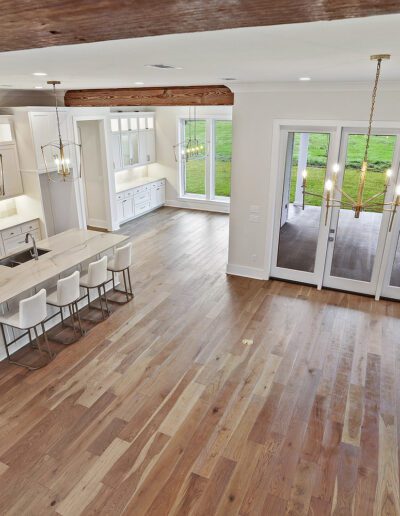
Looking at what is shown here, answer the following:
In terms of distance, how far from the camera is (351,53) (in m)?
→ 2.31

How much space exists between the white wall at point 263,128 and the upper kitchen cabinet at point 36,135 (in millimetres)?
3418

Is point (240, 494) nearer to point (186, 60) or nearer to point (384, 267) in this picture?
point (186, 60)

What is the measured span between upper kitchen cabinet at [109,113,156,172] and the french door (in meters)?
4.27

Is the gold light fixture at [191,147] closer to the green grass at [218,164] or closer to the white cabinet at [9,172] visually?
the green grass at [218,164]

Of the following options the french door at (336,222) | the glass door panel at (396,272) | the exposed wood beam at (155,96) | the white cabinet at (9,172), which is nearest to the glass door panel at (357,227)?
the french door at (336,222)

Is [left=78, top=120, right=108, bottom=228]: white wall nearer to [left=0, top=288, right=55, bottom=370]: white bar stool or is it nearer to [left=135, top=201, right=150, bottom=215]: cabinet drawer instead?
[left=135, top=201, right=150, bottom=215]: cabinet drawer

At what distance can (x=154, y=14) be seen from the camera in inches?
33.6

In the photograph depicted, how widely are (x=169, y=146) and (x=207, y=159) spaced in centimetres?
114

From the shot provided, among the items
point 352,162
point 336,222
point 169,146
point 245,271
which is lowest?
point 245,271

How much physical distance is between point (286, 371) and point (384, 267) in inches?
96.5

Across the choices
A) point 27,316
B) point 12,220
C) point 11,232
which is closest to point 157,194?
point 12,220

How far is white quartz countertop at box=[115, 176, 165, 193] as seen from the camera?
9.20 meters

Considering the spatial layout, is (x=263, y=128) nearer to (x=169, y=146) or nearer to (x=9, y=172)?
(x=9, y=172)

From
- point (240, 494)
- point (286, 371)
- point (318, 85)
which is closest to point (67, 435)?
point (240, 494)
